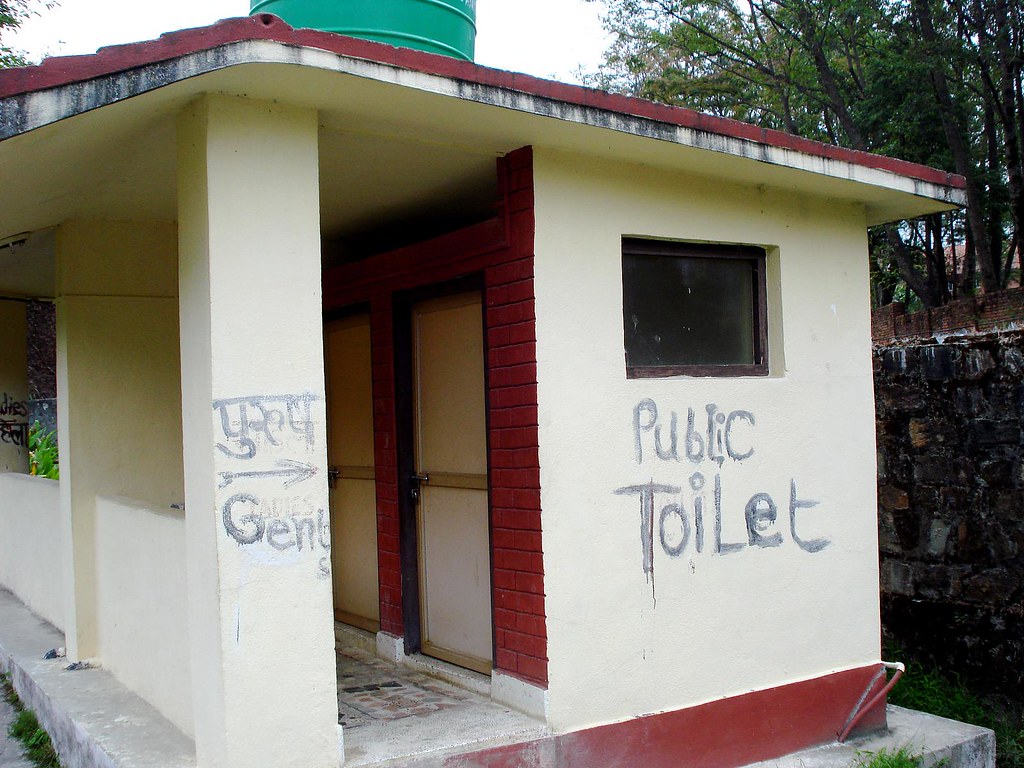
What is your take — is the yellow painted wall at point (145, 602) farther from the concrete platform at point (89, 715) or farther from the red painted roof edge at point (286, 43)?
the red painted roof edge at point (286, 43)

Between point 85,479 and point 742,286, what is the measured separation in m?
3.80

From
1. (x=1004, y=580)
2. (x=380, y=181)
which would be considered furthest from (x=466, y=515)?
(x=1004, y=580)

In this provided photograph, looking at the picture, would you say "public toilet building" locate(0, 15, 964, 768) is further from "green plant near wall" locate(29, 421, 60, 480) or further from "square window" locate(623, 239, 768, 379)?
"green plant near wall" locate(29, 421, 60, 480)

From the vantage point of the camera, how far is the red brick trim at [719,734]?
162 inches

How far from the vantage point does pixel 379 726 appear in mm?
4262

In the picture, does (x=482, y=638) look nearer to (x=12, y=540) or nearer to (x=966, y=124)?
(x=12, y=540)

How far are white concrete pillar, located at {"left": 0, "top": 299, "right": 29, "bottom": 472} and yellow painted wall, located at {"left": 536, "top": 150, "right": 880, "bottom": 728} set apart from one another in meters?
6.34

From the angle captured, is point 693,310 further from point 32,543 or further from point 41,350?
point 41,350

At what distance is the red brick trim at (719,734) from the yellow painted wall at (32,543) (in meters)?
3.55

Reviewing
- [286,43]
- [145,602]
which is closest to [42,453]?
[145,602]

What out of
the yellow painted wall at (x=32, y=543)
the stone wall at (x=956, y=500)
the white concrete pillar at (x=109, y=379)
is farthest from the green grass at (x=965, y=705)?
the yellow painted wall at (x=32, y=543)

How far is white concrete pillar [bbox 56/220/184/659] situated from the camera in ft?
17.7

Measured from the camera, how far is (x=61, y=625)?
650 centimetres

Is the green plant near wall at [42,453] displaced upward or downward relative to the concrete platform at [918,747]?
upward
